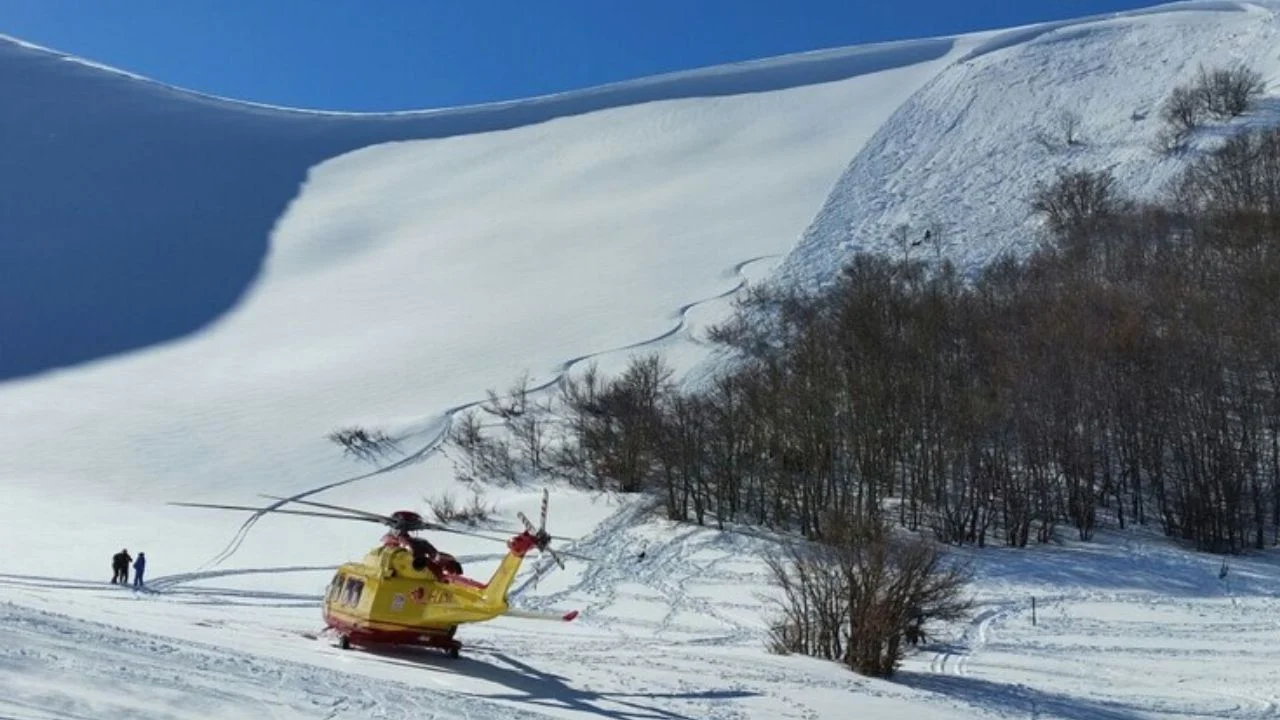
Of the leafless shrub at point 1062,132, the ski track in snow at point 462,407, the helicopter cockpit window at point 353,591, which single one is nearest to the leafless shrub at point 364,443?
the ski track in snow at point 462,407

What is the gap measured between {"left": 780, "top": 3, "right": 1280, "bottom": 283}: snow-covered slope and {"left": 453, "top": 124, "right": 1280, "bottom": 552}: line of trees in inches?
522

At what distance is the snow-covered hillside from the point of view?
1532 centimetres

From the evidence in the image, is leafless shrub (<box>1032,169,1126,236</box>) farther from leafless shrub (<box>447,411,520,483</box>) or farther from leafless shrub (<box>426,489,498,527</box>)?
leafless shrub (<box>426,489,498,527</box>)

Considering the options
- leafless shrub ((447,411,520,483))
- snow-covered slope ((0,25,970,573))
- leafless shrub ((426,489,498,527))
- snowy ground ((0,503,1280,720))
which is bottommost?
snowy ground ((0,503,1280,720))

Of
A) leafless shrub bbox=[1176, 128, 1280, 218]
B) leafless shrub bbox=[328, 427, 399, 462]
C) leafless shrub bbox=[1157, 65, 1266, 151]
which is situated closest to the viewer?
leafless shrub bbox=[328, 427, 399, 462]

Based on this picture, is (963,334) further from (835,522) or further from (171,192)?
(171,192)

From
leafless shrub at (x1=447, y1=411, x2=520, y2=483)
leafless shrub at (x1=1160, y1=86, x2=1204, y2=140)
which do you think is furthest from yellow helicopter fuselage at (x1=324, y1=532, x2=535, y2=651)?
leafless shrub at (x1=1160, y1=86, x2=1204, y2=140)

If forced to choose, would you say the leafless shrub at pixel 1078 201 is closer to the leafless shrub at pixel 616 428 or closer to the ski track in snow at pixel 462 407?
the ski track in snow at pixel 462 407

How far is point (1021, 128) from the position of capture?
62.2 meters

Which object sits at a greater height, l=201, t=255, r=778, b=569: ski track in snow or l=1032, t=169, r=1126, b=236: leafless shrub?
l=1032, t=169, r=1126, b=236: leafless shrub

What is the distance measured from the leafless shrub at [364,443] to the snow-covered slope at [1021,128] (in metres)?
17.2

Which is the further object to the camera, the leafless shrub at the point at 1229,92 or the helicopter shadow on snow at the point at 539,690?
the leafless shrub at the point at 1229,92

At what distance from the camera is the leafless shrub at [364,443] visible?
3684 cm

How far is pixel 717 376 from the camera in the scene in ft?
126
